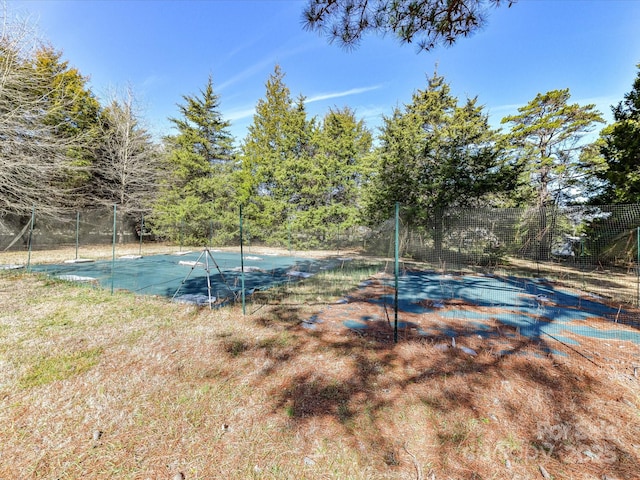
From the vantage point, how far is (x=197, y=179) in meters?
13.8

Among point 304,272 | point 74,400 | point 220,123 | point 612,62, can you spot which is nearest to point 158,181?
point 220,123

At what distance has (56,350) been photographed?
8.12 feet

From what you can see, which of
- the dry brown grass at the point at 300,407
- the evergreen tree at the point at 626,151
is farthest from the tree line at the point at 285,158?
the dry brown grass at the point at 300,407

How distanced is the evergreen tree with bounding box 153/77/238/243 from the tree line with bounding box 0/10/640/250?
0.06 metres

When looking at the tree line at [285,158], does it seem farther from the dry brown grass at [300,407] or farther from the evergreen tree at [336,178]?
the dry brown grass at [300,407]

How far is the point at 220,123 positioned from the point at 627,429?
54.6ft

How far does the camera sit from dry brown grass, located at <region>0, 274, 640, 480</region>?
1.34 metres

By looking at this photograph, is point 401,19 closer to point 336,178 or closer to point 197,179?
point 336,178


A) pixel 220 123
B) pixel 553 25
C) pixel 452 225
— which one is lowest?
pixel 452 225

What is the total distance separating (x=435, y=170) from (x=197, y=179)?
37.9 feet

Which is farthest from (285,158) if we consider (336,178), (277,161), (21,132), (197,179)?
(21,132)

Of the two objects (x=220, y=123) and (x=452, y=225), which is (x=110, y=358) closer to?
(x=452, y=225)

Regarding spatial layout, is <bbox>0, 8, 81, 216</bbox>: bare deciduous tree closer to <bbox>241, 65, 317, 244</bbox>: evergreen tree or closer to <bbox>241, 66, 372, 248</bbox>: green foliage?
<bbox>241, 65, 317, 244</bbox>: evergreen tree

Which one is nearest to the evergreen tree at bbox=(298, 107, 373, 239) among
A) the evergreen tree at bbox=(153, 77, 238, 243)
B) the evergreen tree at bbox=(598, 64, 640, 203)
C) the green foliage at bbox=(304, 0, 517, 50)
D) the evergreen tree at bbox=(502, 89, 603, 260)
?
the evergreen tree at bbox=(153, 77, 238, 243)
